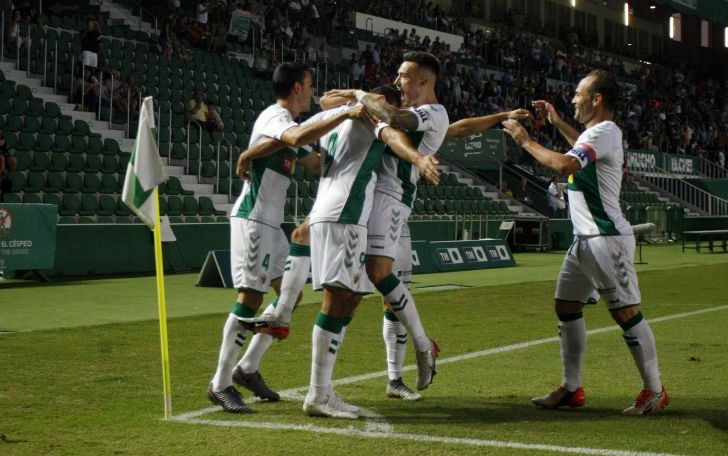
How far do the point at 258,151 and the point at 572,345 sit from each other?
8.23 feet

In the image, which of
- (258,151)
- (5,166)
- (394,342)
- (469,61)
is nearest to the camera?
(258,151)

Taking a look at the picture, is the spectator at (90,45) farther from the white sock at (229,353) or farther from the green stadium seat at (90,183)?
the white sock at (229,353)

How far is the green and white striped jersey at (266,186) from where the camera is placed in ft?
21.9

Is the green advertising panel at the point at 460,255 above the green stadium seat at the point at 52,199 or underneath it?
underneath

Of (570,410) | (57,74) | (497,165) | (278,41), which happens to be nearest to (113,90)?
(57,74)

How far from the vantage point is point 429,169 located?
5418mm

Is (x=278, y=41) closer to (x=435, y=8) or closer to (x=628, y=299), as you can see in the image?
(x=435, y=8)

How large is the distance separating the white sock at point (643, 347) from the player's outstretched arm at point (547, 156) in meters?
1.13

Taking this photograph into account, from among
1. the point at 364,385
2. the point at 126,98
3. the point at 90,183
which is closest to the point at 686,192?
the point at 126,98

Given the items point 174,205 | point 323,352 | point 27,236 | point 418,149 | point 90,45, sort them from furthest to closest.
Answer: point 90,45, point 174,205, point 27,236, point 418,149, point 323,352

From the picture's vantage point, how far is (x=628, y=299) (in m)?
6.54

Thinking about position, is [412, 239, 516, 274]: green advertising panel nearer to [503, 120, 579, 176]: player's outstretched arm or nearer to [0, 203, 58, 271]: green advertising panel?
[0, 203, 58, 271]: green advertising panel

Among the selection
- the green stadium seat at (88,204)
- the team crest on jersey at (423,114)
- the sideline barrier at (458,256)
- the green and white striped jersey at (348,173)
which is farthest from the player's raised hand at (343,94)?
the green stadium seat at (88,204)

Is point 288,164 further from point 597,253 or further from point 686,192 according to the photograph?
point 686,192
